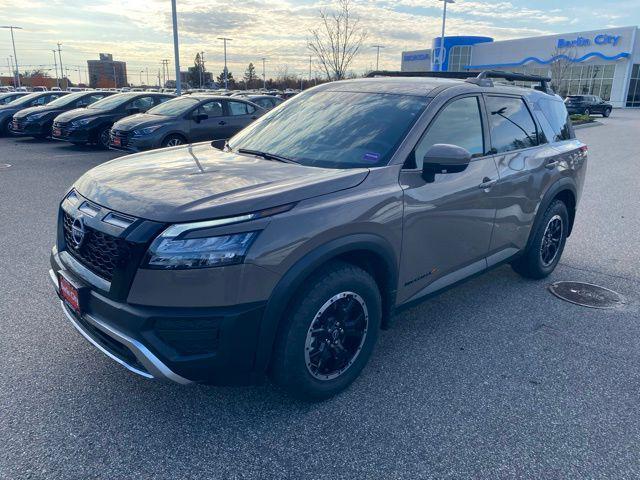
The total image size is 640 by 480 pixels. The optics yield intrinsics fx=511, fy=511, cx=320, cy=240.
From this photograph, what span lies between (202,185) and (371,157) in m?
1.06

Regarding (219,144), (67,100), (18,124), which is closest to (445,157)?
(219,144)

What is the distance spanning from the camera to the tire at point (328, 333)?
2625 mm

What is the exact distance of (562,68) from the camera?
50125 millimetres

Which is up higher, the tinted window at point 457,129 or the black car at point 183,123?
the tinted window at point 457,129

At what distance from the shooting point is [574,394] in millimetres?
3098

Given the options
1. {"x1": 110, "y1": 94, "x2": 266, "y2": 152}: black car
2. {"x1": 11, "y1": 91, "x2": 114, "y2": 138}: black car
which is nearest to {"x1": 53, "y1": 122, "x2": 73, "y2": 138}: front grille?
{"x1": 11, "y1": 91, "x2": 114, "y2": 138}: black car

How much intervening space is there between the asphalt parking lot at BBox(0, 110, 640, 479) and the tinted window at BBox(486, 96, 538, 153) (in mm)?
1371

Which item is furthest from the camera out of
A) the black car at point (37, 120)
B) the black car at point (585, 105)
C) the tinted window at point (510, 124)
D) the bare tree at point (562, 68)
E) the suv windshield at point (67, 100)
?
the bare tree at point (562, 68)

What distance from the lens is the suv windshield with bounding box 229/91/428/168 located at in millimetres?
3227

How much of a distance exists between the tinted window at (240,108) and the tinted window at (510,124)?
958cm

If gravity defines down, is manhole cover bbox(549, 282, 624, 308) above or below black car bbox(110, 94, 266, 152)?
below

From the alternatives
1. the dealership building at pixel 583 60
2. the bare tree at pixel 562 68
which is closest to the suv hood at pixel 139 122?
the dealership building at pixel 583 60

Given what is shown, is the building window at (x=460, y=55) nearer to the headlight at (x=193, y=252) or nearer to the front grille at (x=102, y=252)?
the front grille at (x=102, y=252)

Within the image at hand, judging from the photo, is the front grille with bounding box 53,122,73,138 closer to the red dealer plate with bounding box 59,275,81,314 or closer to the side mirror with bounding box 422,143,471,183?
the red dealer plate with bounding box 59,275,81,314
